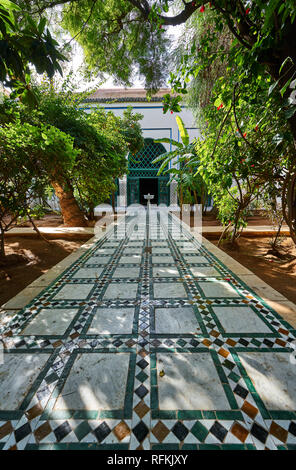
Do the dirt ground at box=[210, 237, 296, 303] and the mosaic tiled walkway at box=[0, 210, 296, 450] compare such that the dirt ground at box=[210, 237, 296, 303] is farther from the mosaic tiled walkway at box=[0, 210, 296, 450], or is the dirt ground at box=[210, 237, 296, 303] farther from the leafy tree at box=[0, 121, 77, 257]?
the leafy tree at box=[0, 121, 77, 257]

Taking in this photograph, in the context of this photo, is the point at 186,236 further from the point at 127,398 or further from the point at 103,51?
the point at 127,398

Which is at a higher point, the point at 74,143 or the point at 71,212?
the point at 74,143

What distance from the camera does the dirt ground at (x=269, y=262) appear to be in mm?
2818

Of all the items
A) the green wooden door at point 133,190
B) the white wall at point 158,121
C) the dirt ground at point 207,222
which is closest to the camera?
the dirt ground at point 207,222

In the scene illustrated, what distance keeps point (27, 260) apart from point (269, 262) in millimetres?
4403

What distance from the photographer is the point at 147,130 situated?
39.2ft

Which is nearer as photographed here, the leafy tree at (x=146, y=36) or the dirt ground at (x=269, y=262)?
the leafy tree at (x=146, y=36)

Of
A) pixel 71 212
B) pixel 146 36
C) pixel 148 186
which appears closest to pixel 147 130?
pixel 148 186

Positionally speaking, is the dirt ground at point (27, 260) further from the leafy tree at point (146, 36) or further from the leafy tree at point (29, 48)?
the leafy tree at point (146, 36)

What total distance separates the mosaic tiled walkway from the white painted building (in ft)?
34.2

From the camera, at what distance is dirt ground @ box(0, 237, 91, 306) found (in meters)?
2.88

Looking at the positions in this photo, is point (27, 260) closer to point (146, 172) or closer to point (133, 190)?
point (133, 190)

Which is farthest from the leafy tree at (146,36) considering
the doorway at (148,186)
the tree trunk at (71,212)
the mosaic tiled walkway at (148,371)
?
the doorway at (148,186)

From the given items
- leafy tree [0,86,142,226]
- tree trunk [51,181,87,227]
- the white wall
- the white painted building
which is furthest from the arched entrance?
leafy tree [0,86,142,226]
